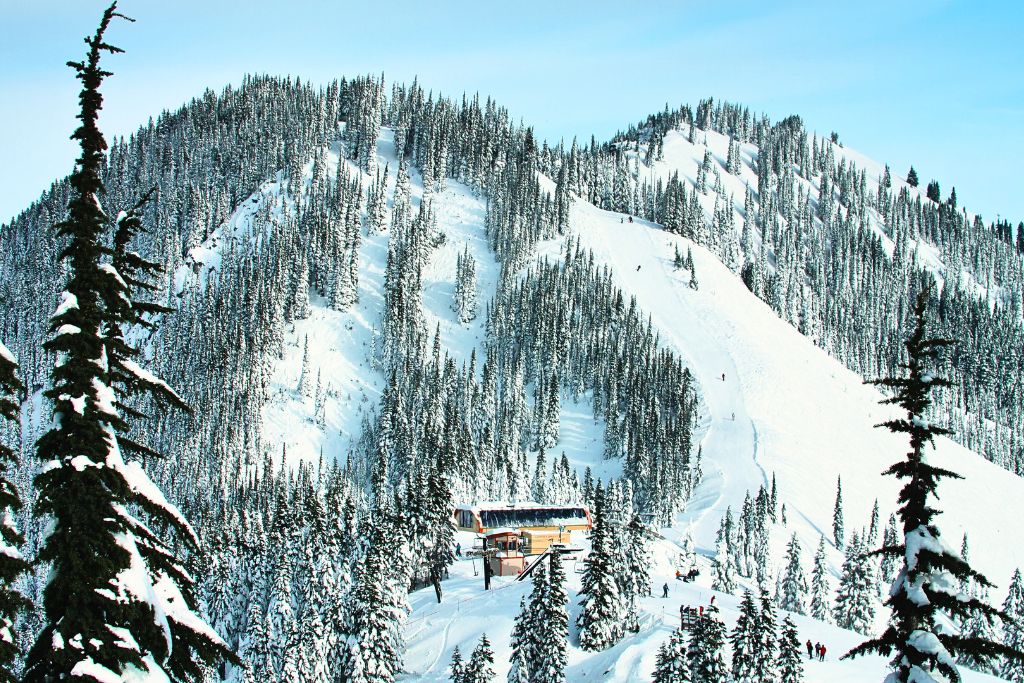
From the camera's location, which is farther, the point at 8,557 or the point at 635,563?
the point at 635,563

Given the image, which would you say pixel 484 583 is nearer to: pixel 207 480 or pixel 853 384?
pixel 207 480

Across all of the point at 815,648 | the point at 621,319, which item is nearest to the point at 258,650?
the point at 815,648

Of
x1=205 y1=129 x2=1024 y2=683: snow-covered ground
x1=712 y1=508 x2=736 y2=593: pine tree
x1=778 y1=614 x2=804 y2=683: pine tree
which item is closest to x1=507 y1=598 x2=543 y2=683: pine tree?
x1=778 y1=614 x2=804 y2=683: pine tree

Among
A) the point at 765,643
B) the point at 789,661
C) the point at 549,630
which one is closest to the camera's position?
the point at 789,661

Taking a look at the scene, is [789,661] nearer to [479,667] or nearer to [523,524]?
[479,667]

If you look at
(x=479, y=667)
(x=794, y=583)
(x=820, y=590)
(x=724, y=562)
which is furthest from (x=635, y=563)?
(x=794, y=583)

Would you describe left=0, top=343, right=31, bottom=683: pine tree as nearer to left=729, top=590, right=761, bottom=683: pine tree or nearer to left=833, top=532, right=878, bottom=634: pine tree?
left=729, top=590, right=761, bottom=683: pine tree
